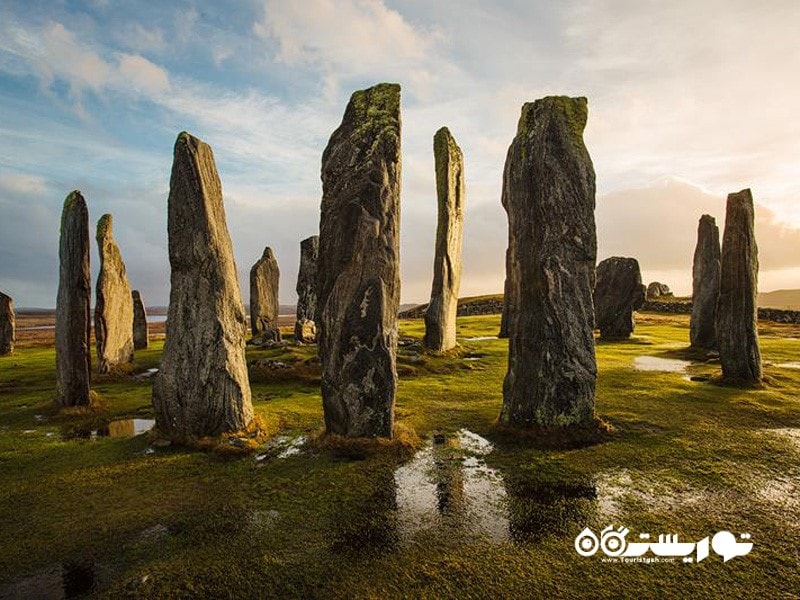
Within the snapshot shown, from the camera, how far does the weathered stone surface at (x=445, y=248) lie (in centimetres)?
1862

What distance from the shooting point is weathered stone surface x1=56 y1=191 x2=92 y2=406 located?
10961 millimetres

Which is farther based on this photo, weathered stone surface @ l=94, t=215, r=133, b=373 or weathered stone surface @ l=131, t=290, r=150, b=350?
weathered stone surface @ l=131, t=290, r=150, b=350

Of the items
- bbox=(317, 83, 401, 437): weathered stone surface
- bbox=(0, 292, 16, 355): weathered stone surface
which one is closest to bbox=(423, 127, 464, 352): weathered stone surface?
bbox=(317, 83, 401, 437): weathered stone surface

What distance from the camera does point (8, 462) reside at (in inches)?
313

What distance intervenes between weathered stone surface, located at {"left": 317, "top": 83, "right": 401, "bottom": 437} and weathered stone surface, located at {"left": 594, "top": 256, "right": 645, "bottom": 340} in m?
19.3

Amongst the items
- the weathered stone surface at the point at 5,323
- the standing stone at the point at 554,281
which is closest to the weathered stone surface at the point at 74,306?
the standing stone at the point at 554,281

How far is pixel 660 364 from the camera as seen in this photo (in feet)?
56.2

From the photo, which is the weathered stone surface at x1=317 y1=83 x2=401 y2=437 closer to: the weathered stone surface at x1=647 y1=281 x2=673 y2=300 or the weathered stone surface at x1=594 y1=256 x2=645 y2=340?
the weathered stone surface at x1=594 y1=256 x2=645 y2=340

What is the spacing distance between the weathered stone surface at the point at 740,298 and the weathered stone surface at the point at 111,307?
63.8 feet

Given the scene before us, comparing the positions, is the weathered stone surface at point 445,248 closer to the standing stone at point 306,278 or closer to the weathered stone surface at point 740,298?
the standing stone at point 306,278

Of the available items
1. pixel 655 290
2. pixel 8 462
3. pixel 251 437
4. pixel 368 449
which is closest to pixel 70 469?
pixel 8 462

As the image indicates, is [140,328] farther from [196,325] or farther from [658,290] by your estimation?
[658,290]

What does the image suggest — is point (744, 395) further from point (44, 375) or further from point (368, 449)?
point (44, 375)

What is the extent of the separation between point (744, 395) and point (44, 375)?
21847 millimetres
